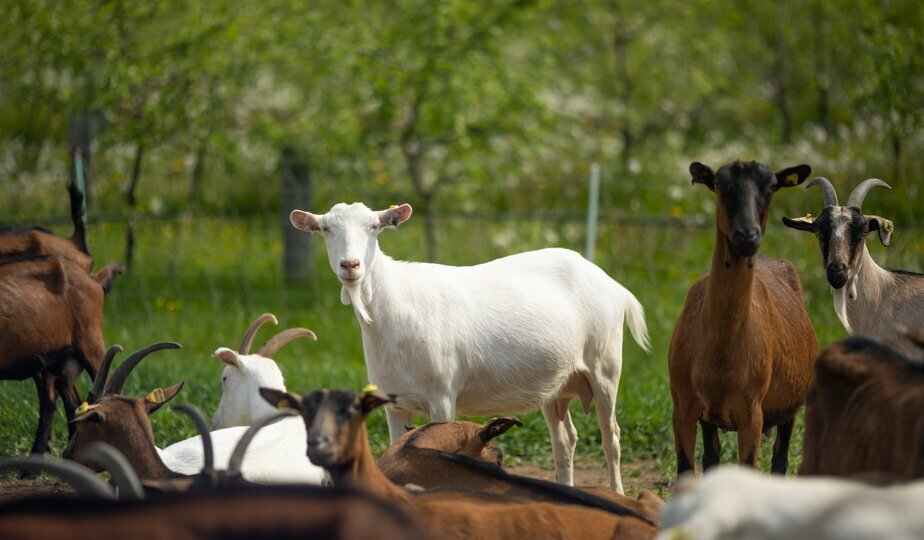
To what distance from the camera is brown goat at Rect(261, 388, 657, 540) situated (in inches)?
173

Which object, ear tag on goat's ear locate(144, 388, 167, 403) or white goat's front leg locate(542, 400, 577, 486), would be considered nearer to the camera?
ear tag on goat's ear locate(144, 388, 167, 403)

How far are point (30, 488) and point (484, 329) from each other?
9.40ft

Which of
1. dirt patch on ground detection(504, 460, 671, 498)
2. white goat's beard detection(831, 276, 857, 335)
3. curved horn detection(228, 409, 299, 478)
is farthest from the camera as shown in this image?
dirt patch on ground detection(504, 460, 671, 498)

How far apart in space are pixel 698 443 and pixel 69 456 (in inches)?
165

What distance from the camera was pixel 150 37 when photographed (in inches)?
589

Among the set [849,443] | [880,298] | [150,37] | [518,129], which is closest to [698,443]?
[880,298]

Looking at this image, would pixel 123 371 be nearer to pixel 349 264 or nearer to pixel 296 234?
pixel 349 264

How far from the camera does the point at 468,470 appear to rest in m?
5.52

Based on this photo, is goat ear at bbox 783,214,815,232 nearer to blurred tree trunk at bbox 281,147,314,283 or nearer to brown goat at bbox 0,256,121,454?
brown goat at bbox 0,256,121,454

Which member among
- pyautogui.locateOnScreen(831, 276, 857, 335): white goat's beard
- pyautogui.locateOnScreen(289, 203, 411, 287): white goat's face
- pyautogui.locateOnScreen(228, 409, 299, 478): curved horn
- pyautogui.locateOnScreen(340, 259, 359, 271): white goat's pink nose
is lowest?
pyautogui.locateOnScreen(228, 409, 299, 478): curved horn

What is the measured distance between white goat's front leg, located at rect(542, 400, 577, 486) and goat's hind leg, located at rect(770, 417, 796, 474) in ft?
4.02

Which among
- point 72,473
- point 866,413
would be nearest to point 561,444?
point 866,413

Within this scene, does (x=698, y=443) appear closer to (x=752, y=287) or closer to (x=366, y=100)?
(x=752, y=287)

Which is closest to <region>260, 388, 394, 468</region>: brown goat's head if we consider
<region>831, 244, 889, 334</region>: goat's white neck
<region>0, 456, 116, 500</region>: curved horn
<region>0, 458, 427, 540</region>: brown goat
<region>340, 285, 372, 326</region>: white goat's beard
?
<region>0, 456, 116, 500</region>: curved horn
